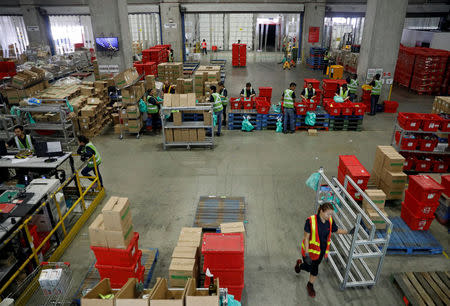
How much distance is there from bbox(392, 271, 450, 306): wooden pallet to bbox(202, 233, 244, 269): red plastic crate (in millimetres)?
2846

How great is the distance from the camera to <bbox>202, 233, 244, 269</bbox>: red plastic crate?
462 cm

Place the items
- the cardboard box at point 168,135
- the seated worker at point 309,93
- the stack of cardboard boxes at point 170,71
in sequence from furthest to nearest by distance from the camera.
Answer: the stack of cardboard boxes at point 170,71 < the seated worker at point 309,93 < the cardboard box at point 168,135

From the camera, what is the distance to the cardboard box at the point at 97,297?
386 cm

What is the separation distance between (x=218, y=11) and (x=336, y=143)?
1743 centimetres

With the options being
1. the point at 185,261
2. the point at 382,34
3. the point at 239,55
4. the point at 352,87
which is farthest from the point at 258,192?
the point at 239,55

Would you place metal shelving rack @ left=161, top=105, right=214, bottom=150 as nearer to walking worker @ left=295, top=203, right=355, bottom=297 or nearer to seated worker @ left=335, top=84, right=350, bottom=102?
seated worker @ left=335, top=84, right=350, bottom=102

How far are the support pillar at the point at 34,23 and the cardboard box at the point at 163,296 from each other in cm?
2895

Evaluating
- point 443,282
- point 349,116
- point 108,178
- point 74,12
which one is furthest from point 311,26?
point 443,282

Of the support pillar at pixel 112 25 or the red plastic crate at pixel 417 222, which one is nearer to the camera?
the red plastic crate at pixel 417 222

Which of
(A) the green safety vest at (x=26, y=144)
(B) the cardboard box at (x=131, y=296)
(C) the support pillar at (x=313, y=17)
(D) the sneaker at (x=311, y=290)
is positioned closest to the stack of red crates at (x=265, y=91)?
(A) the green safety vest at (x=26, y=144)

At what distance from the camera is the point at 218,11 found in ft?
79.7

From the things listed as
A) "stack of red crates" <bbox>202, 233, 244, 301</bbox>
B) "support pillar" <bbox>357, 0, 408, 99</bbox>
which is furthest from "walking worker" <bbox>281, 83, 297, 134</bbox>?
"stack of red crates" <bbox>202, 233, 244, 301</bbox>

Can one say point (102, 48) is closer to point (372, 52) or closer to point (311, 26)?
point (372, 52)

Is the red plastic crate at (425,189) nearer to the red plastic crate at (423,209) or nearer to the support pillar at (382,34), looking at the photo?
the red plastic crate at (423,209)
